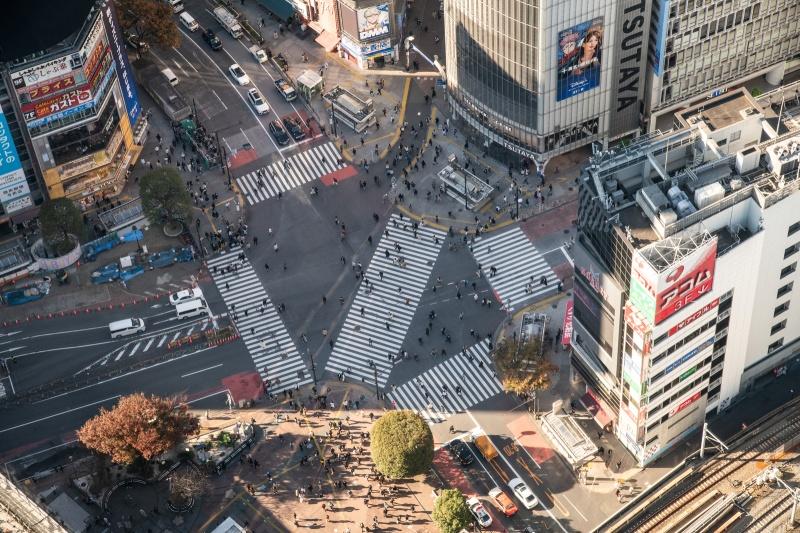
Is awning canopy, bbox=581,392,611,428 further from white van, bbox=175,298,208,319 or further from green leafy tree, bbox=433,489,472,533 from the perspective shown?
white van, bbox=175,298,208,319

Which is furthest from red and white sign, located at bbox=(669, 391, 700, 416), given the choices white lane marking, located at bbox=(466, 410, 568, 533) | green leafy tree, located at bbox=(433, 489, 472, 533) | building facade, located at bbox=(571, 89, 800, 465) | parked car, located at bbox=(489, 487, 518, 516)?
green leafy tree, located at bbox=(433, 489, 472, 533)

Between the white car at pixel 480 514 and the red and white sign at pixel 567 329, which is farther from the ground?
the red and white sign at pixel 567 329

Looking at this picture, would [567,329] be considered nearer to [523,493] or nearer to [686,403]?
[686,403]

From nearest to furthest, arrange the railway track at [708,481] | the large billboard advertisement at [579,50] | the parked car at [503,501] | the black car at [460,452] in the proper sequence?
1. the railway track at [708,481]
2. the parked car at [503,501]
3. the black car at [460,452]
4. the large billboard advertisement at [579,50]

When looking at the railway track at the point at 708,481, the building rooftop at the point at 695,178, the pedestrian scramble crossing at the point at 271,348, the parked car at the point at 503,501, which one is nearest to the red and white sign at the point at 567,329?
the parked car at the point at 503,501

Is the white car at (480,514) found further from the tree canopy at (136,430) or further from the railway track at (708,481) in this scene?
the tree canopy at (136,430)

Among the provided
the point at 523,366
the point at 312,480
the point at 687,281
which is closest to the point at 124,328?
the point at 312,480
